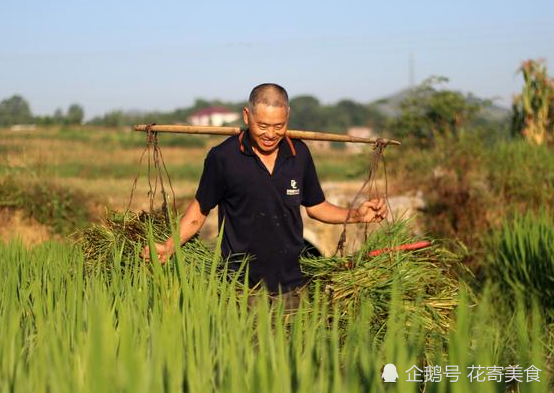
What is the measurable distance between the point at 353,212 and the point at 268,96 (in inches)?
37.9

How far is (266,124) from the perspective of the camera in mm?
4078

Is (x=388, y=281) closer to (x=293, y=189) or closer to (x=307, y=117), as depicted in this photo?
(x=293, y=189)

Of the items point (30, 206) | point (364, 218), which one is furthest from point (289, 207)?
point (30, 206)

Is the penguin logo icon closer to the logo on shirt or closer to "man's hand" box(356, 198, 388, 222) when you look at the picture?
the logo on shirt

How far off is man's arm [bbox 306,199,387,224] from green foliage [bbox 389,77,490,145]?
11.4 metres

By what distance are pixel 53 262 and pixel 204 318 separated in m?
1.60

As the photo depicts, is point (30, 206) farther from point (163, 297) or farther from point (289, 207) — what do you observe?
point (163, 297)

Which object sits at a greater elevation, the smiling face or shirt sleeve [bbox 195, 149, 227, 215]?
the smiling face

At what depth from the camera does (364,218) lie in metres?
4.61

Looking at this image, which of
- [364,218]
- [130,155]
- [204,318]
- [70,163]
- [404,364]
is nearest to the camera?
[404,364]

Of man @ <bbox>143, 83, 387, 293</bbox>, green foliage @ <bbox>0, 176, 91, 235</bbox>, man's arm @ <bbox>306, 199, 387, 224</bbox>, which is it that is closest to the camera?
man @ <bbox>143, 83, 387, 293</bbox>

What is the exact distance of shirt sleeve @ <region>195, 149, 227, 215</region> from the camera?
13.9 feet

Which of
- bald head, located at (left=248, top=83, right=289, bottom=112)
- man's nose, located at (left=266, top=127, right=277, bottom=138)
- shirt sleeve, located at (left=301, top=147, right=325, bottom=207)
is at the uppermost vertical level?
bald head, located at (left=248, top=83, right=289, bottom=112)

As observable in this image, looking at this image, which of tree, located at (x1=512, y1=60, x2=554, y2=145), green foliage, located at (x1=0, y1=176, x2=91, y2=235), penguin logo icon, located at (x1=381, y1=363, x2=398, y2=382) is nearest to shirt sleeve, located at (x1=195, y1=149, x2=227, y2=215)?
penguin logo icon, located at (x1=381, y1=363, x2=398, y2=382)
